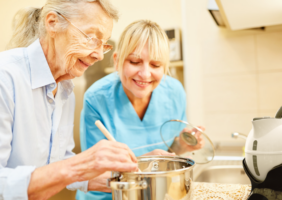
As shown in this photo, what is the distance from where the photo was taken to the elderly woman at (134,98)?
1.00 m

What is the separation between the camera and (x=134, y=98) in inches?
45.6

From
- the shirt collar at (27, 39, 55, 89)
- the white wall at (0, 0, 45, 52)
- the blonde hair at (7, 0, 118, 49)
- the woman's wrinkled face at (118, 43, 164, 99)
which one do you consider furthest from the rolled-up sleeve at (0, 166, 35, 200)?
the white wall at (0, 0, 45, 52)

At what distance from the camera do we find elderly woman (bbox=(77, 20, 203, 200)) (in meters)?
1.00

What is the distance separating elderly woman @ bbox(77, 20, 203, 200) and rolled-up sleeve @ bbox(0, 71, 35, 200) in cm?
44

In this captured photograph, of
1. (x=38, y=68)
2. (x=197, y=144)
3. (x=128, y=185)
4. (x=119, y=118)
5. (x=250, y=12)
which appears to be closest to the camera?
(x=128, y=185)

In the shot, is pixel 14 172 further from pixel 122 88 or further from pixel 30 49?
pixel 122 88

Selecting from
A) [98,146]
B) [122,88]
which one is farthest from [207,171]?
[98,146]

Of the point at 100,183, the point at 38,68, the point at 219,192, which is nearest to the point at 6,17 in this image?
the point at 38,68

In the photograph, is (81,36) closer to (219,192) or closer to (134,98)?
(134,98)

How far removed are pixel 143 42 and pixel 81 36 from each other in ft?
1.04

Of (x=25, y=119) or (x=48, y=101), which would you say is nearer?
(x=25, y=119)

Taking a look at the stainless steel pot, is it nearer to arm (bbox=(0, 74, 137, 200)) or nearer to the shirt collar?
arm (bbox=(0, 74, 137, 200))

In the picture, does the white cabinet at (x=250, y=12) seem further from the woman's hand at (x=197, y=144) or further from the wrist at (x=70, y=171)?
the wrist at (x=70, y=171)

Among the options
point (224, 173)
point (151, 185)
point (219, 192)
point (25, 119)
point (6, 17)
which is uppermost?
point (6, 17)
